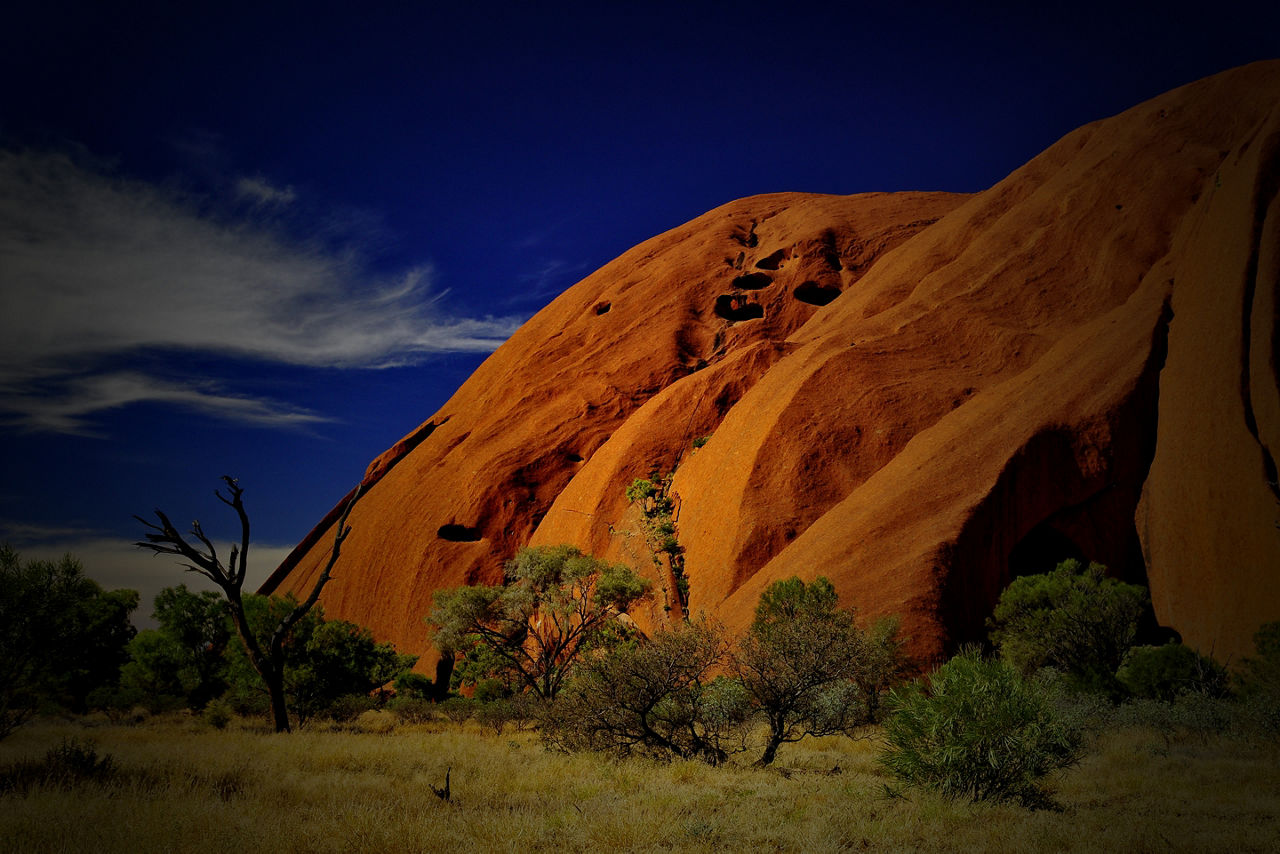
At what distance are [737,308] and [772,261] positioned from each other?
208 inches

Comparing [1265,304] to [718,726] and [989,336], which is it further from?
[718,726]

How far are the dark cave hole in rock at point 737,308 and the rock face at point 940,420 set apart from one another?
28cm

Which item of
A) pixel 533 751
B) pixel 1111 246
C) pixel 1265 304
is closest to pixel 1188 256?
pixel 1111 246

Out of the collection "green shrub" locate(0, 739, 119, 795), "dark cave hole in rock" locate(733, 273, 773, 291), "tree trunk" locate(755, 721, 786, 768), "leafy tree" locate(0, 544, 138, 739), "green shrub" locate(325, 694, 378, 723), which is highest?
"dark cave hole in rock" locate(733, 273, 773, 291)

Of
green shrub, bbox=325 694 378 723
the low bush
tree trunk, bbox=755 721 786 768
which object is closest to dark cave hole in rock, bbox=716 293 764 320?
the low bush

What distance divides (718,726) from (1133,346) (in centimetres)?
2238

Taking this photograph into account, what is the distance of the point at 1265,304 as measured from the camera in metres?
21.9

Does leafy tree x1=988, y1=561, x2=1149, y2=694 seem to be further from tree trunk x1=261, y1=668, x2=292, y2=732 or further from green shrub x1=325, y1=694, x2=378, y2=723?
green shrub x1=325, y1=694, x2=378, y2=723

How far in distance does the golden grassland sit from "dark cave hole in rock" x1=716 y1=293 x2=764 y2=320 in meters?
34.4

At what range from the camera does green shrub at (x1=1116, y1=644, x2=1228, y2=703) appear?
15734 mm

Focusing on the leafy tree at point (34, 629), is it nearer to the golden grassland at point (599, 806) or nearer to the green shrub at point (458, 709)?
the golden grassland at point (599, 806)

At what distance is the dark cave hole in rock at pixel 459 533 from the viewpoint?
35.4m

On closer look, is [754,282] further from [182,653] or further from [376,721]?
[182,653]

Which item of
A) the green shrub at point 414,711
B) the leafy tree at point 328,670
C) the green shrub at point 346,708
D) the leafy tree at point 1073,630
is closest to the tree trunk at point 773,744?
the leafy tree at point 1073,630
